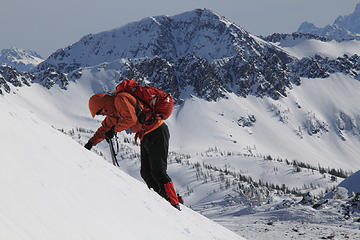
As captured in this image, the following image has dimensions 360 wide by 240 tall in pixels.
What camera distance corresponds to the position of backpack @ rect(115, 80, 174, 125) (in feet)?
22.1

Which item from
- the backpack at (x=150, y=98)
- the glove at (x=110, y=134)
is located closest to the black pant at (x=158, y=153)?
the backpack at (x=150, y=98)

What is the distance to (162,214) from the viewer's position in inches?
217

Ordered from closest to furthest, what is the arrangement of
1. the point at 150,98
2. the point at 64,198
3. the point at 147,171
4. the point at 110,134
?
the point at 64,198 → the point at 110,134 → the point at 150,98 → the point at 147,171

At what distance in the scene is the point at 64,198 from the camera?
3.64 metres

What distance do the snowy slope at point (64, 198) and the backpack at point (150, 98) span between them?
158cm

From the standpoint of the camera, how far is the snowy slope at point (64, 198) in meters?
2.93

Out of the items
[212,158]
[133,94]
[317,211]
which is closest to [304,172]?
[212,158]

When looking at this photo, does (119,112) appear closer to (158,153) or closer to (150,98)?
(150,98)

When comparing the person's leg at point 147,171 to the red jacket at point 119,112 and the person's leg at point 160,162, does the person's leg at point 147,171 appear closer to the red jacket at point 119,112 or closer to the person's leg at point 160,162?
the person's leg at point 160,162

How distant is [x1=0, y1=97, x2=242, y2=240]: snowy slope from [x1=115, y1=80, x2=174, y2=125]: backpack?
5.17 feet

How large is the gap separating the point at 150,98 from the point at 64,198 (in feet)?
11.4

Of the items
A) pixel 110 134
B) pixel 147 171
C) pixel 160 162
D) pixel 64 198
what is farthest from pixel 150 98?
pixel 64 198

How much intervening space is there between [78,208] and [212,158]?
163142 mm

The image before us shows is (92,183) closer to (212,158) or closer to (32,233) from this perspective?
(32,233)
